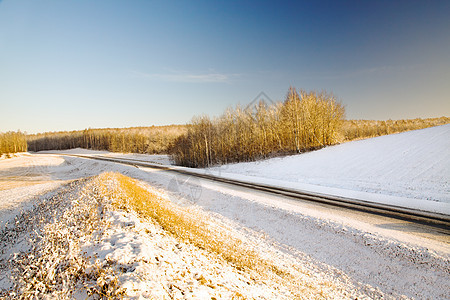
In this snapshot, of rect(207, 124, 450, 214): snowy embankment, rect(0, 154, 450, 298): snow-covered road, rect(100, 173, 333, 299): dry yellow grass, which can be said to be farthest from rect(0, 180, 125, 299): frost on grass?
rect(207, 124, 450, 214): snowy embankment

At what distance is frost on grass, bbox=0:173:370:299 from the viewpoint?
10.2ft

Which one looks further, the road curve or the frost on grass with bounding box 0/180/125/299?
the road curve

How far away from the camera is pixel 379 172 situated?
50.5ft

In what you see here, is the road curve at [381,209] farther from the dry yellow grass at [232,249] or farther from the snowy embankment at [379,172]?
the dry yellow grass at [232,249]

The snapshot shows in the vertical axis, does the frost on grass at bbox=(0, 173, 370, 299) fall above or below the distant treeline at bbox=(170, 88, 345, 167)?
below

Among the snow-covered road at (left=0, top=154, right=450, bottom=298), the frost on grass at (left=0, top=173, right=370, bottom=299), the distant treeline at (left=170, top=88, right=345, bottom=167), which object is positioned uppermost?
the distant treeline at (left=170, top=88, right=345, bottom=167)

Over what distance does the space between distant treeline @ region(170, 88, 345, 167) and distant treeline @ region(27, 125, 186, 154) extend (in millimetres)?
16572

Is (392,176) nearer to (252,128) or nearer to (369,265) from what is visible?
(369,265)

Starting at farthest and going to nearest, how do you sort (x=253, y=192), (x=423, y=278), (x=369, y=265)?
(x=253, y=192) < (x=369, y=265) < (x=423, y=278)

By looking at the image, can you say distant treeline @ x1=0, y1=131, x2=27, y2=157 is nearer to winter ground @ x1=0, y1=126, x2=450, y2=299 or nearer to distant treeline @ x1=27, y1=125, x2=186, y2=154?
distant treeline @ x1=27, y1=125, x2=186, y2=154

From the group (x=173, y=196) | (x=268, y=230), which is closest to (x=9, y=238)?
(x=173, y=196)

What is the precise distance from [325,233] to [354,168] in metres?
13.2

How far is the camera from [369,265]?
5.00 metres

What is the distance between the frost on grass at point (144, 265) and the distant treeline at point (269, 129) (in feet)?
79.4
